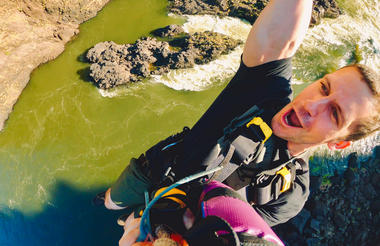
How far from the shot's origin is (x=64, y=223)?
5.43m

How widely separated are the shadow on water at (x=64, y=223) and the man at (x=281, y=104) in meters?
4.77

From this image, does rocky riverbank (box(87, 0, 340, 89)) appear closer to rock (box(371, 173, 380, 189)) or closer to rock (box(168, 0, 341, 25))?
rock (box(168, 0, 341, 25))

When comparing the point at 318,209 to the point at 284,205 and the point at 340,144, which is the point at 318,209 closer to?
the point at 284,205

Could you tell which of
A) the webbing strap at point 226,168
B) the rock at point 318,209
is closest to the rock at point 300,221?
the rock at point 318,209

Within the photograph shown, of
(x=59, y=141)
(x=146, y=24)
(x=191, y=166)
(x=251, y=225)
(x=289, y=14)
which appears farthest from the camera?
(x=146, y=24)

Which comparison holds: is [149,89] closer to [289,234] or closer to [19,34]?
[19,34]

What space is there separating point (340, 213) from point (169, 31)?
7458 millimetres

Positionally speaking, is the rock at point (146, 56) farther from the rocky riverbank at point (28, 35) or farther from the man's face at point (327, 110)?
the man's face at point (327, 110)

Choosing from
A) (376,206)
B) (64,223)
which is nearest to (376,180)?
(376,206)

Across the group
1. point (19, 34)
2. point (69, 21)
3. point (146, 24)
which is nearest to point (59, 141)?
point (19, 34)

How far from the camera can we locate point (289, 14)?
1145 millimetres

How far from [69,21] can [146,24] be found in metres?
2.50

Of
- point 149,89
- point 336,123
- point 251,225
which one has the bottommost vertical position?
point 149,89

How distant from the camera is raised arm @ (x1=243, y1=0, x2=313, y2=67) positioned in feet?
3.76
